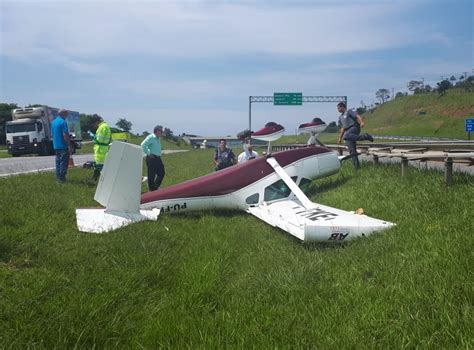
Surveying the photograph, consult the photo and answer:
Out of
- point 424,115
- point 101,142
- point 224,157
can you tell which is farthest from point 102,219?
point 424,115

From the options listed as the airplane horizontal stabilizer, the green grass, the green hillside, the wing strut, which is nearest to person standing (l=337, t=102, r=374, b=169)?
the wing strut

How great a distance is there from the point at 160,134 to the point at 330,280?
318 inches

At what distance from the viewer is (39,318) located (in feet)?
11.1

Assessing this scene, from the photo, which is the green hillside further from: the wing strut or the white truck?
the wing strut

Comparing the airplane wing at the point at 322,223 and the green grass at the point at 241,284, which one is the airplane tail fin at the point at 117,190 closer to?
the green grass at the point at 241,284

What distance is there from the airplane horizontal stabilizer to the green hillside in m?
71.2

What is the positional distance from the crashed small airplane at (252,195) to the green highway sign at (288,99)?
46.0 m

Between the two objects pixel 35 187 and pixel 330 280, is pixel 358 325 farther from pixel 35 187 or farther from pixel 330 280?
pixel 35 187

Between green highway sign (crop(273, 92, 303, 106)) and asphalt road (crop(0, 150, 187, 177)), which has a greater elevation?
green highway sign (crop(273, 92, 303, 106))

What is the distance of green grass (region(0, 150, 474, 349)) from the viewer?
3.16 meters

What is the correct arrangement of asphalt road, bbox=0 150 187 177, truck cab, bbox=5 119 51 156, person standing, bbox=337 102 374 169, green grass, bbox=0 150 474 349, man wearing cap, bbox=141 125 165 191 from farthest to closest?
truck cab, bbox=5 119 51 156
asphalt road, bbox=0 150 187 177
man wearing cap, bbox=141 125 165 191
person standing, bbox=337 102 374 169
green grass, bbox=0 150 474 349

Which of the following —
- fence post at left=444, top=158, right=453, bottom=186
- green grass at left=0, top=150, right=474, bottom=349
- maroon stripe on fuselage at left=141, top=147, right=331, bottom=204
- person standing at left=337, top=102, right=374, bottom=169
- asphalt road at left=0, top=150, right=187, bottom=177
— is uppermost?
person standing at left=337, top=102, right=374, bottom=169

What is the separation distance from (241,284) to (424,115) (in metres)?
110

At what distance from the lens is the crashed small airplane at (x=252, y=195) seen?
18.7 feet
